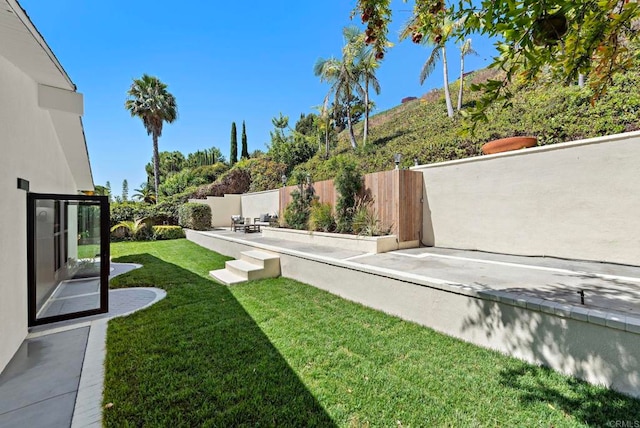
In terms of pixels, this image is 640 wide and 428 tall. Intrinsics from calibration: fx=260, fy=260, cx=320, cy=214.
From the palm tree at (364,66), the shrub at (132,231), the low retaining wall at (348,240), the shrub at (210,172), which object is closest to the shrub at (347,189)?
the low retaining wall at (348,240)

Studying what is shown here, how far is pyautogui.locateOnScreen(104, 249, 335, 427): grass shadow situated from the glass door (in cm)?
122

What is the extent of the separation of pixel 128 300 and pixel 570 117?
44.8ft

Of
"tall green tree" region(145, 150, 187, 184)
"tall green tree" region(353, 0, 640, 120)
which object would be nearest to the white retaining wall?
"tall green tree" region(353, 0, 640, 120)

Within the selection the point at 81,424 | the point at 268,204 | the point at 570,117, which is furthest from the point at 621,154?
the point at 268,204

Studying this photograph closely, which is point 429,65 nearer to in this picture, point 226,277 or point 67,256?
point 226,277

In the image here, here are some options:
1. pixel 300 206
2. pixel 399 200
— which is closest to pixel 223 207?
pixel 300 206

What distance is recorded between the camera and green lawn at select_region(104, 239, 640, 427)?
7.64 ft

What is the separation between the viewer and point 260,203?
17172 millimetres

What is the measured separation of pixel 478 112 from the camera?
2520 mm

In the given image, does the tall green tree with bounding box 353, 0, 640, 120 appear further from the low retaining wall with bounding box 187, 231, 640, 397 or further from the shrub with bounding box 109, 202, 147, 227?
the shrub with bounding box 109, 202, 147, 227

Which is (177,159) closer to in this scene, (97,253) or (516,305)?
(97,253)

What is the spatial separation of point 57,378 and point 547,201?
361 inches

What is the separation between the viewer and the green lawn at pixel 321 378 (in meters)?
2.33

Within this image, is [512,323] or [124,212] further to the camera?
[124,212]
